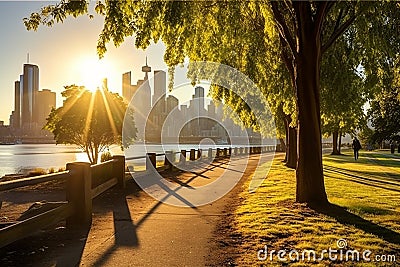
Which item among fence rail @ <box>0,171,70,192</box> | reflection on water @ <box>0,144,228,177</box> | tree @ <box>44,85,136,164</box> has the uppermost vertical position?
tree @ <box>44,85,136,164</box>

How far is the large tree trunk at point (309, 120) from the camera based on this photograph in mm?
10922

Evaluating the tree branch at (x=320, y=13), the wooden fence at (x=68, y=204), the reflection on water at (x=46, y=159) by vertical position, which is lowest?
the reflection on water at (x=46, y=159)

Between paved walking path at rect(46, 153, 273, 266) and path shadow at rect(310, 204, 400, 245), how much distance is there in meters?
2.52

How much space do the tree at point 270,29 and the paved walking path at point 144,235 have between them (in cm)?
281

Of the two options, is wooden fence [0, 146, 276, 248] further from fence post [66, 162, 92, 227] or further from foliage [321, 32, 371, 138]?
foliage [321, 32, 371, 138]

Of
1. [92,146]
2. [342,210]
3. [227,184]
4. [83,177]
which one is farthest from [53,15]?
[92,146]

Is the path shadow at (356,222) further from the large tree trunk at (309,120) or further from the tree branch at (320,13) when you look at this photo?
the tree branch at (320,13)

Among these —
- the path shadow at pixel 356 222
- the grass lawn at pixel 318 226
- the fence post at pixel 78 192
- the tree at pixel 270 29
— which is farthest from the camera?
the tree at pixel 270 29

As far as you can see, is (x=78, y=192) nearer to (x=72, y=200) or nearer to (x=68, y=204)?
(x=72, y=200)

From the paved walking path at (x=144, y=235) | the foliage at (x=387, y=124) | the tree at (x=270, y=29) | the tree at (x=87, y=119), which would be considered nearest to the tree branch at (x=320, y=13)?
the tree at (x=270, y=29)

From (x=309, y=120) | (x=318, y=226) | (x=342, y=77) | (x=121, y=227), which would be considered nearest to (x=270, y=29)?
(x=309, y=120)

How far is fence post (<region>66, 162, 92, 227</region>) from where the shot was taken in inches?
333

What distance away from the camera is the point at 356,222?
885cm

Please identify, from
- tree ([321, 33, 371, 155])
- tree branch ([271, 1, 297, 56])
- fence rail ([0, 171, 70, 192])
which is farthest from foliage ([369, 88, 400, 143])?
fence rail ([0, 171, 70, 192])
